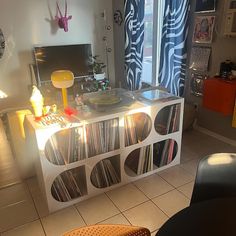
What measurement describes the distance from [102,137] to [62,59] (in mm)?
→ 2217

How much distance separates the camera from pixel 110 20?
3.99 meters

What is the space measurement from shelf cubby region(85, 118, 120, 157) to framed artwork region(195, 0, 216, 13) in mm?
1683

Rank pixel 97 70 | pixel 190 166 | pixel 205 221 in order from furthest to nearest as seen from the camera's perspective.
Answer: pixel 97 70 < pixel 190 166 < pixel 205 221

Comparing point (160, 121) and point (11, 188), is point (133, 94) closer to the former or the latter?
point (160, 121)

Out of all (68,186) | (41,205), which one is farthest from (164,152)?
(41,205)

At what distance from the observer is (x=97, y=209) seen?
1.77 m

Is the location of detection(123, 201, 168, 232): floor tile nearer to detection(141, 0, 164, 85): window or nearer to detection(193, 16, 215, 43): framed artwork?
detection(193, 16, 215, 43): framed artwork

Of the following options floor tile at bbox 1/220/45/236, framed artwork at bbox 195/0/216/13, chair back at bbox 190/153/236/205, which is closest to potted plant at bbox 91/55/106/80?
framed artwork at bbox 195/0/216/13

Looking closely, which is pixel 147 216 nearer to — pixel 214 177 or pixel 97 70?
pixel 214 177

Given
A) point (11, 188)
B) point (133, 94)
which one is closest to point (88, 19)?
point (133, 94)

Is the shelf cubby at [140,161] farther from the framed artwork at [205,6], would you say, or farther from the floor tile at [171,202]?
the framed artwork at [205,6]

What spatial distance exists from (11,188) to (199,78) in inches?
91.2

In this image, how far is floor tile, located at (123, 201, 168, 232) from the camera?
5.32 feet

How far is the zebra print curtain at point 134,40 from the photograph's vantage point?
329cm
